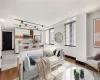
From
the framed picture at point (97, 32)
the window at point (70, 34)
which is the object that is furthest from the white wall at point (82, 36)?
the window at point (70, 34)

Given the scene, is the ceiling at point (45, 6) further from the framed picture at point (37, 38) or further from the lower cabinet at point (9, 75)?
Answer: the framed picture at point (37, 38)

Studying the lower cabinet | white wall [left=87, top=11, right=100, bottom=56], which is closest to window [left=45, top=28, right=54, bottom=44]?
white wall [left=87, top=11, right=100, bottom=56]

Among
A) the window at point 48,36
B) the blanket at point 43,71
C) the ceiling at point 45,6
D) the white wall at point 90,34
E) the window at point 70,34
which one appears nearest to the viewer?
the blanket at point 43,71

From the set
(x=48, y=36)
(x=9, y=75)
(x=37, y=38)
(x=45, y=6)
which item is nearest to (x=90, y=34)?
(x=45, y=6)

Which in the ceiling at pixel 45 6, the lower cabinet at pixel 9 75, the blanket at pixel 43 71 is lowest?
the lower cabinet at pixel 9 75

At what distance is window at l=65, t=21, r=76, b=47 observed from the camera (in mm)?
5617

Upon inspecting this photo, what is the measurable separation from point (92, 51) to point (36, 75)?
3.05 meters

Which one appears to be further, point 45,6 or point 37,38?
point 37,38

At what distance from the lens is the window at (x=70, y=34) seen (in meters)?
5.62

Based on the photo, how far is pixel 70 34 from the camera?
597 centimetres

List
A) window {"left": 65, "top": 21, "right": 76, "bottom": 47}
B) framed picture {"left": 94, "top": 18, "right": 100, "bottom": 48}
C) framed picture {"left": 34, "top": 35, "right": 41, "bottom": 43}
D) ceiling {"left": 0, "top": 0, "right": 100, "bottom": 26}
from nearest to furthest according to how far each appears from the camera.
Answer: ceiling {"left": 0, "top": 0, "right": 100, "bottom": 26}
framed picture {"left": 94, "top": 18, "right": 100, "bottom": 48}
window {"left": 65, "top": 21, "right": 76, "bottom": 47}
framed picture {"left": 34, "top": 35, "right": 41, "bottom": 43}

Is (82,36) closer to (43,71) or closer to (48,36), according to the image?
(43,71)

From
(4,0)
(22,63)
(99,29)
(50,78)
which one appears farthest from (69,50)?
(4,0)

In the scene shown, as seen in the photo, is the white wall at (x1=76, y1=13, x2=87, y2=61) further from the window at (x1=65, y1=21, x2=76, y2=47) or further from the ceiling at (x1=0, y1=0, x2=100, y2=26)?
the window at (x1=65, y1=21, x2=76, y2=47)
